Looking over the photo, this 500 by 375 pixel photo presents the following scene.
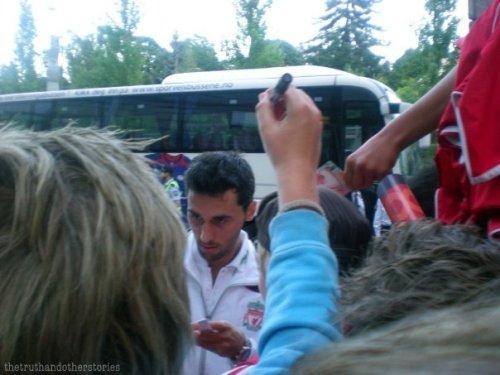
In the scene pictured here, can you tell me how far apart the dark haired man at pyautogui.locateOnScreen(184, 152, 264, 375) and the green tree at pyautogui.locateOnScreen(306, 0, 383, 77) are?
142 ft

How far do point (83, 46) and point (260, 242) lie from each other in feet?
81.3

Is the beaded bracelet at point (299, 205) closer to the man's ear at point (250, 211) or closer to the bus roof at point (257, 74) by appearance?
the man's ear at point (250, 211)

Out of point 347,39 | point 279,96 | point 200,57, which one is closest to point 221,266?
point 279,96

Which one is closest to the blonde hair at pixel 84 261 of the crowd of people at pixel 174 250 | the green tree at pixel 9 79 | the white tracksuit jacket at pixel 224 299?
the crowd of people at pixel 174 250

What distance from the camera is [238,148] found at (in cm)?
1243

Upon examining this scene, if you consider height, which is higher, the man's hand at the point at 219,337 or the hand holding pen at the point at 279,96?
the hand holding pen at the point at 279,96

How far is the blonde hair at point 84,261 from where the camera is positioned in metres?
1.20

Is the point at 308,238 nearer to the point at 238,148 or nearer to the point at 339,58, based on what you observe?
the point at 238,148

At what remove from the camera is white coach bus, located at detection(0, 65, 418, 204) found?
36.5 feet

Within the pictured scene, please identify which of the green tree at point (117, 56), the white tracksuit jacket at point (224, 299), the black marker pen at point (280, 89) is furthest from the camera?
the green tree at point (117, 56)

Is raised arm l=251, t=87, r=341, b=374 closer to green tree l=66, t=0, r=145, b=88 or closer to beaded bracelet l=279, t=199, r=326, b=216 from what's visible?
beaded bracelet l=279, t=199, r=326, b=216

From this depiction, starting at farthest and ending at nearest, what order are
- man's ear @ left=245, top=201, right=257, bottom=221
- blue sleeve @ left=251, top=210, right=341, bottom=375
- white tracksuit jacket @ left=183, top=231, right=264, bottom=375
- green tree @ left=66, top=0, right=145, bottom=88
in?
green tree @ left=66, top=0, right=145, bottom=88
man's ear @ left=245, top=201, right=257, bottom=221
white tracksuit jacket @ left=183, top=231, right=264, bottom=375
blue sleeve @ left=251, top=210, right=341, bottom=375

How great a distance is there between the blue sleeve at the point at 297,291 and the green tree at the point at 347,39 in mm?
45076

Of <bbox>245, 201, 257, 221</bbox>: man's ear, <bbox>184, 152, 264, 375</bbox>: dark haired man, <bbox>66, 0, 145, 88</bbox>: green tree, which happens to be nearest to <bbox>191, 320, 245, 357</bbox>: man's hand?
<bbox>184, 152, 264, 375</bbox>: dark haired man
